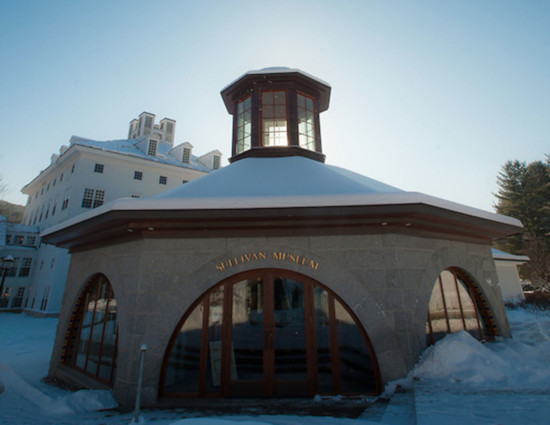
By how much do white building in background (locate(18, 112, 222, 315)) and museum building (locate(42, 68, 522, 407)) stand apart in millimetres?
20602

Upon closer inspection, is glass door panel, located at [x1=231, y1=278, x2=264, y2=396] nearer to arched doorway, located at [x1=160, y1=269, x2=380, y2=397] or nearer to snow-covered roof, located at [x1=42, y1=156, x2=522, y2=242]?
arched doorway, located at [x1=160, y1=269, x2=380, y2=397]

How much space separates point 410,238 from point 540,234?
4112 centimetres

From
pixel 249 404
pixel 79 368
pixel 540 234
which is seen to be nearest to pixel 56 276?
pixel 79 368

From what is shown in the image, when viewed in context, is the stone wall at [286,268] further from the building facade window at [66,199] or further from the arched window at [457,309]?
the building facade window at [66,199]

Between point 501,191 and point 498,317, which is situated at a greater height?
point 501,191

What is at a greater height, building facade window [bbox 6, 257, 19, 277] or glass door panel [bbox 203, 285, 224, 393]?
building facade window [bbox 6, 257, 19, 277]

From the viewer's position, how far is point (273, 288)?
5.74 m

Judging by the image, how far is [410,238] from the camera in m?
6.06

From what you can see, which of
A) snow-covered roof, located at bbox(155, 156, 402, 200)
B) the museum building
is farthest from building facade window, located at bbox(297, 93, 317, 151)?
the museum building

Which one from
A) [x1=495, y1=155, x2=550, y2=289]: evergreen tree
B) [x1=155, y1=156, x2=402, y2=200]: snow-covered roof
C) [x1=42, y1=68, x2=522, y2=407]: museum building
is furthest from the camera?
A: [x1=495, y1=155, x2=550, y2=289]: evergreen tree

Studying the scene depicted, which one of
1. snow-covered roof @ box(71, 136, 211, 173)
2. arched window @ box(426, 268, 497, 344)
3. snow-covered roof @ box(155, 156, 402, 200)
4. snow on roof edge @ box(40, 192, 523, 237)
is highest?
snow-covered roof @ box(71, 136, 211, 173)

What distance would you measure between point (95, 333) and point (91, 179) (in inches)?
837

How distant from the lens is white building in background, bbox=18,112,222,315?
23.5 meters

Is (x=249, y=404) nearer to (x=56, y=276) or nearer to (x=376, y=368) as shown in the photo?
(x=376, y=368)
